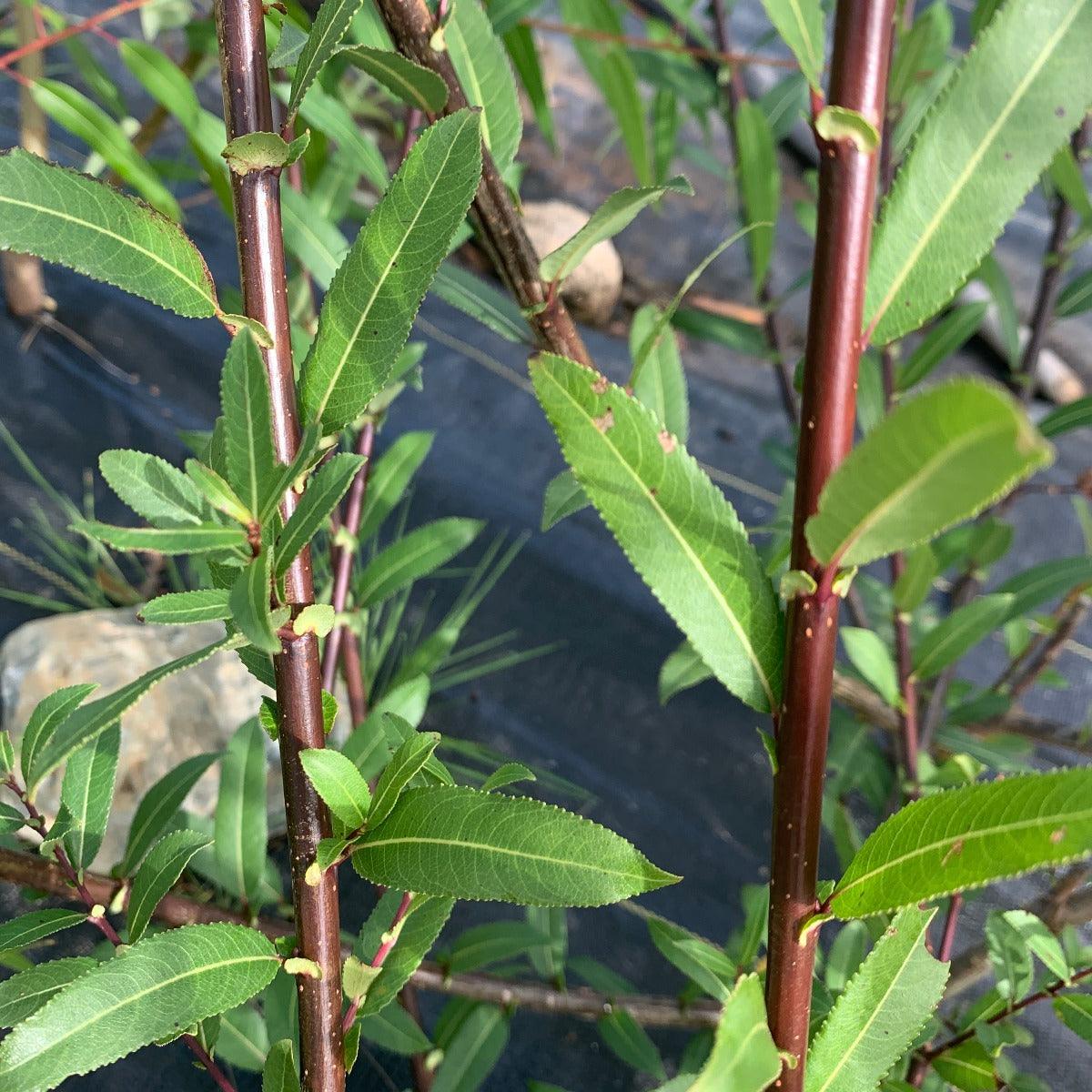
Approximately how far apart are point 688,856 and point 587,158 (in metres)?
2.28

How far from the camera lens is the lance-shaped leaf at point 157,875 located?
45 cm

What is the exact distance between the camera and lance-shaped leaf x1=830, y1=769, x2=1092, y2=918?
26cm

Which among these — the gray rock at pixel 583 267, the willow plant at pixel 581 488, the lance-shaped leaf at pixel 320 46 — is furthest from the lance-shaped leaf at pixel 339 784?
the gray rock at pixel 583 267

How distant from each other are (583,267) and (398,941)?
2385 millimetres

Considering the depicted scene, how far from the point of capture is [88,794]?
51 centimetres

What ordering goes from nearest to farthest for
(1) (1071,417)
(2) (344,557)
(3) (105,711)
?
(3) (105,711) < (2) (344,557) < (1) (1071,417)

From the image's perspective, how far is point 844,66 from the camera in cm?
26

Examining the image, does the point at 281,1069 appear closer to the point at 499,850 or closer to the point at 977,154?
the point at 499,850

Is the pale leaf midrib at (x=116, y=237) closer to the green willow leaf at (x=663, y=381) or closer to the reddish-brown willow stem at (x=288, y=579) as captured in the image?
the reddish-brown willow stem at (x=288, y=579)

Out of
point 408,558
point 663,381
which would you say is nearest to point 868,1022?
point 663,381

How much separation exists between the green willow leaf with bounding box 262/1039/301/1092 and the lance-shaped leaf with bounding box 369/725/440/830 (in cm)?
10

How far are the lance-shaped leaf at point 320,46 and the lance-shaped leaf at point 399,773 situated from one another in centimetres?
21

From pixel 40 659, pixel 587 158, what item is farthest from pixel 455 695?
pixel 587 158

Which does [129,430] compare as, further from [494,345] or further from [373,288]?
[373,288]
